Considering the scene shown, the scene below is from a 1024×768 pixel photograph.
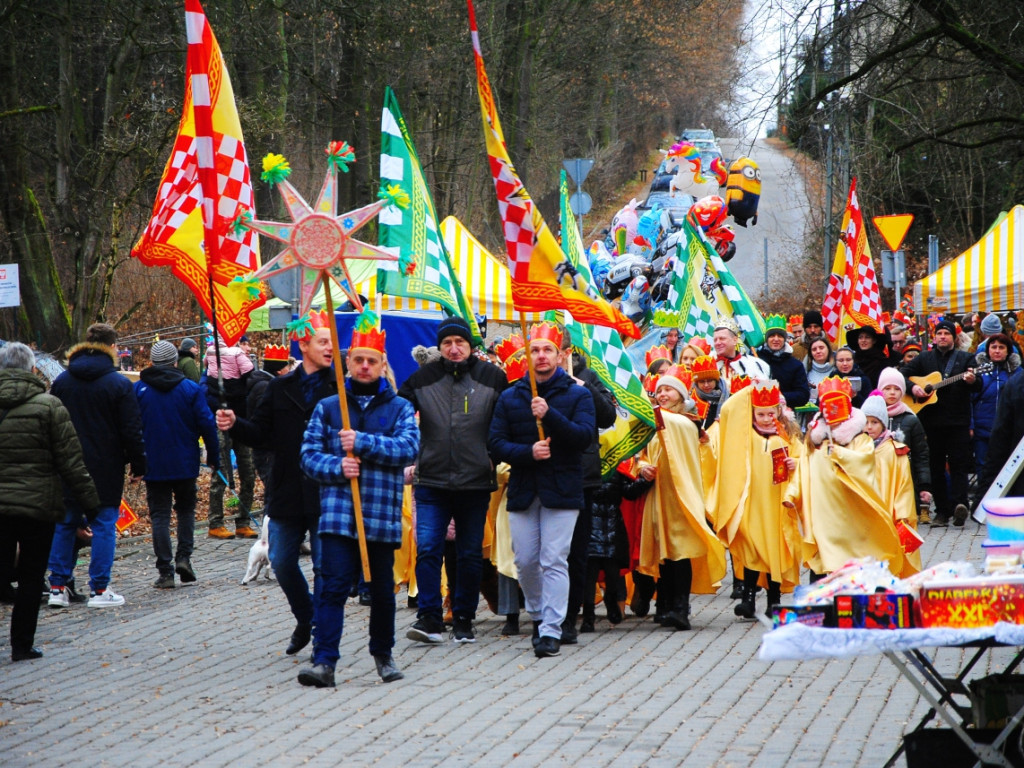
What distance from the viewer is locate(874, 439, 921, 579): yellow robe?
357 inches

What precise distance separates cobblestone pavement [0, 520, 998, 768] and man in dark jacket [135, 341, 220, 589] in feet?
4.84

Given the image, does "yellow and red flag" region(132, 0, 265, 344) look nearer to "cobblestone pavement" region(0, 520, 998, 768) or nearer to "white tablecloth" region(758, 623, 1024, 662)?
"cobblestone pavement" region(0, 520, 998, 768)

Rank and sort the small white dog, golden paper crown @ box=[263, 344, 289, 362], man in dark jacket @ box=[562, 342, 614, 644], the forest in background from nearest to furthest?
man in dark jacket @ box=[562, 342, 614, 644]
the small white dog
golden paper crown @ box=[263, 344, 289, 362]
the forest in background

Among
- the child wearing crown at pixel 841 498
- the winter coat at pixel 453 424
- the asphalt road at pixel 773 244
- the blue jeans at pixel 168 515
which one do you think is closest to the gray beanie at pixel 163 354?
the blue jeans at pixel 168 515

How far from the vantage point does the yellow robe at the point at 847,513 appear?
29.5ft

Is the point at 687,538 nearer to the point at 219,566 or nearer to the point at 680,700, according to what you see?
the point at 680,700

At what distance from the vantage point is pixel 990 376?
14.6m

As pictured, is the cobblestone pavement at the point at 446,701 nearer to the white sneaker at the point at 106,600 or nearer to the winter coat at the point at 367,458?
the white sneaker at the point at 106,600

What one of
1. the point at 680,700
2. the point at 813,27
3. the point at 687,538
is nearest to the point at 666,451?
the point at 687,538

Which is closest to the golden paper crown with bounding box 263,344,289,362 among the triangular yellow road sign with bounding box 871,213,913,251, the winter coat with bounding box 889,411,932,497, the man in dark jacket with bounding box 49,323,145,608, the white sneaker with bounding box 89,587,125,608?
the man in dark jacket with bounding box 49,323,145,608

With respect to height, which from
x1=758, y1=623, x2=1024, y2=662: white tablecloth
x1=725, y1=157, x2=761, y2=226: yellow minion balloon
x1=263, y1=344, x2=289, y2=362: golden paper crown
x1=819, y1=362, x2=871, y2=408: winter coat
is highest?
x1=725, y1=157, x2=761, y2=226: yellow minion balloon

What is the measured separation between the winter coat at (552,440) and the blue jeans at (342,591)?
3.69 ft

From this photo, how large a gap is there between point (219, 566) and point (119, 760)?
634 centimetres

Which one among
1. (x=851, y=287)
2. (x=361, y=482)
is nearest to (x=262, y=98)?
(x=851, y=287)
